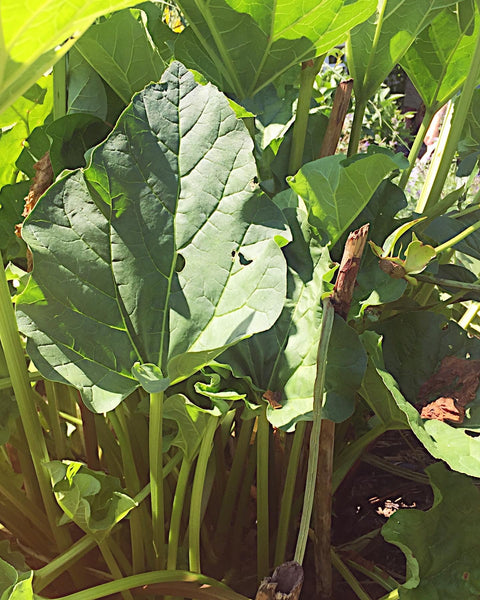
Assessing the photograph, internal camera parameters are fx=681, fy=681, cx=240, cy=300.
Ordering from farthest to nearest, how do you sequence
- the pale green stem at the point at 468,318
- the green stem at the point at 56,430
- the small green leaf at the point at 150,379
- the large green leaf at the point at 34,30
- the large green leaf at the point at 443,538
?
the pale green stem at the point at 468,318 → the green stem at the point at 56,430 → the large green leaf at the point at 443,538 → the small green leaf at the point at 150,379 → the large green leaf at the point at 34,30

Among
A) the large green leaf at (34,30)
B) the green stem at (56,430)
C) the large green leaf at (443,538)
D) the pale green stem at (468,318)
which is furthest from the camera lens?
the pale green stem at (468,318)

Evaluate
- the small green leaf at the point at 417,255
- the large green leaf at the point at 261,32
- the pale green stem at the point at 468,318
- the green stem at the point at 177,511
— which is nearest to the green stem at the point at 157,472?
the green stem at the point at 177,511

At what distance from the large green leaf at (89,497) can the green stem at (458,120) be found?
1.47 feet

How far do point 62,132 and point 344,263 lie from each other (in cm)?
28

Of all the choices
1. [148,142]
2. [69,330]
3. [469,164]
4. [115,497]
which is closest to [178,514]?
[115,497]

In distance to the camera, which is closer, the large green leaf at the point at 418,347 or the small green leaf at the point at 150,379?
the small green leaf at the point at 150,379

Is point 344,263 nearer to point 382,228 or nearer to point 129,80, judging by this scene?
point 382,228

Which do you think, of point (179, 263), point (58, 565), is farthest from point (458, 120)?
point (58, 565)

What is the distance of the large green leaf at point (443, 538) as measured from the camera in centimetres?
54

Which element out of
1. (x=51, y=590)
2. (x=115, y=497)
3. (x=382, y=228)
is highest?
(x=382, y=228)

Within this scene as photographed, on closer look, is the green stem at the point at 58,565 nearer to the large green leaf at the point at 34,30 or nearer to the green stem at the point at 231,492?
the green stem at the point at 231,492

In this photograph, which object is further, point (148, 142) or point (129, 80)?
point (129, 80)

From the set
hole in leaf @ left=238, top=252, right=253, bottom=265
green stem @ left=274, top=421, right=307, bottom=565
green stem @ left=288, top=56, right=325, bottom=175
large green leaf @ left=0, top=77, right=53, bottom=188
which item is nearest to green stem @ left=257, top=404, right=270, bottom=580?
green stem @ left=274, top=421, right=307, bottom=565

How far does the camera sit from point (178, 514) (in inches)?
22.5
